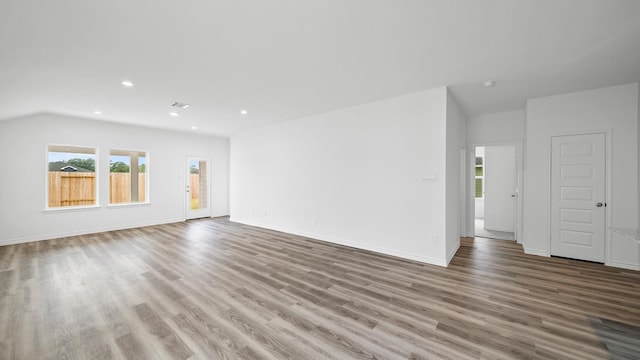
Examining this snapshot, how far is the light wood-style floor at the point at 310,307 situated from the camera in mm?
1948

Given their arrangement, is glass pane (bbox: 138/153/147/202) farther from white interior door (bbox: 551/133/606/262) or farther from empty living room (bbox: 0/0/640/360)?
white interior door (bbox: 551/133/606/262)

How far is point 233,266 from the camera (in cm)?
373

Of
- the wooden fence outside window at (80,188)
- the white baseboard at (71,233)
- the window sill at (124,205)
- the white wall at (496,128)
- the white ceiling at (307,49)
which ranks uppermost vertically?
the white ceiling at (307,49)

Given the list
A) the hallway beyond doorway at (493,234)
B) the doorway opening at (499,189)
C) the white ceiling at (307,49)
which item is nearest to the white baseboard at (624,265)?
the hallway beyond doorway at (493,234)

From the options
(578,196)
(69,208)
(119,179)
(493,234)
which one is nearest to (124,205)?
(119,179)

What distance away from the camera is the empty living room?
2.05m

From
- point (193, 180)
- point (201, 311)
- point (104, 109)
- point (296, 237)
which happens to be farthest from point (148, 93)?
point (193, 180)

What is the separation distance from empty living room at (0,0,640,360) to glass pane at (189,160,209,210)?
4.04 feet

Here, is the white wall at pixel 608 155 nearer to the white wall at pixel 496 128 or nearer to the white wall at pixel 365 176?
the white wall at pixel 496 128

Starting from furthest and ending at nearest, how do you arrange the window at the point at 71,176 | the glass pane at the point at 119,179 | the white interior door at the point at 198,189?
the white interior door at the point at 198,189, the glass pane at the point at 119,179, the window at the point at 71,176

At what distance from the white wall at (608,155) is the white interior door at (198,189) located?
8615mm

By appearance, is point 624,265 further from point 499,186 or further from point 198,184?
point 198,184

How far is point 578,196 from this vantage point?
13.1ft

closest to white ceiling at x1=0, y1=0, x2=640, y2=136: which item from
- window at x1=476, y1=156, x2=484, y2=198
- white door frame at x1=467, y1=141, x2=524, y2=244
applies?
white door frame at x1=467, y1=141, x2=524, y2=244
